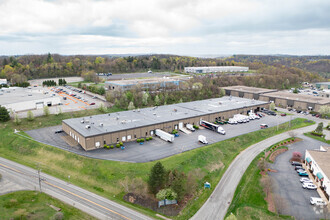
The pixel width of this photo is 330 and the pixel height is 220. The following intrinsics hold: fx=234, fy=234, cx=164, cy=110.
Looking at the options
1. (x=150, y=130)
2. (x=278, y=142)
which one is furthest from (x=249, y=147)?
(x=150, y=130)

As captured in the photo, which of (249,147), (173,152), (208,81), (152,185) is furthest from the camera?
(208,81)

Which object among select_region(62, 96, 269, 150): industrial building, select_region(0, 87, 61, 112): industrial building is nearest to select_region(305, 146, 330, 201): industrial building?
select_region(62, 96, 269, 150): industrial building

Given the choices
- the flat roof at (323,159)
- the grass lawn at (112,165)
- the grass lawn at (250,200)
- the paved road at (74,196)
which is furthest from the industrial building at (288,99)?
the paved road at (74,196)

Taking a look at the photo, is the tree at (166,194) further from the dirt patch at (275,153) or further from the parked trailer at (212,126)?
the parked trailer at (212,126)

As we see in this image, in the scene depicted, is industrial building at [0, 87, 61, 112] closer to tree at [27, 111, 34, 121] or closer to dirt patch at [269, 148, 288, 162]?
tree at [27, 111, 34, 121]

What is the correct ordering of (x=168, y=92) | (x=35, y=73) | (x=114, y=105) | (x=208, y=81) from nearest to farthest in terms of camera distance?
(x=114, y=105) < (x=168, y=92) < (x=208, y=81) < (x=35, y=73)

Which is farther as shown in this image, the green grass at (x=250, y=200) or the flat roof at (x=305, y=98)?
the flat roof at (x=305, y=98)

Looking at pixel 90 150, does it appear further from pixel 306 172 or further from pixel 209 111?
pixel 306 172
